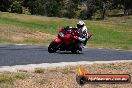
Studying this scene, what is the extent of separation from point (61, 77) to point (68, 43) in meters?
9.33

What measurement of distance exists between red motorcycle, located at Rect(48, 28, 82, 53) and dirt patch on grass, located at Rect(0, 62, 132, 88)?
5925mm

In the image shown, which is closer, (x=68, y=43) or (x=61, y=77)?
(x=61, y=77)

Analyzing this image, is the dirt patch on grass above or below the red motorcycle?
above

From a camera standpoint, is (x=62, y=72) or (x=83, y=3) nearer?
(x=62, y=72)

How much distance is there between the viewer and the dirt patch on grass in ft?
38.4

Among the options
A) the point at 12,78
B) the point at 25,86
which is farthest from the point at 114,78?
the point at 12,78

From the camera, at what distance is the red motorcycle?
21875 millimetres

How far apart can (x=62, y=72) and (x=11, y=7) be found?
72.6 m

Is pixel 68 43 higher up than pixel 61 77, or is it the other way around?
pixel 61 77

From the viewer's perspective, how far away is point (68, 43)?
22.4 metres

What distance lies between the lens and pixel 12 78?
39.4ft

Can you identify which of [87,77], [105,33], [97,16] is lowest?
[97,16]

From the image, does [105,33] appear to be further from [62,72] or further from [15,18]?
[62,72]

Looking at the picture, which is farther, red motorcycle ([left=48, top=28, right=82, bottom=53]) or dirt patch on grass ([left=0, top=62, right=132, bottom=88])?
red motorcycle ([left=48, top=28, right=82, bottom=53])
